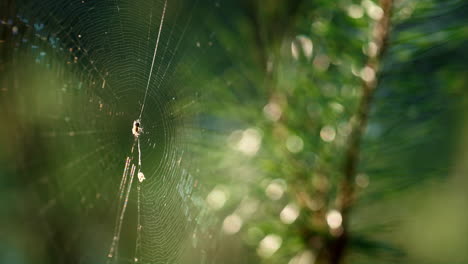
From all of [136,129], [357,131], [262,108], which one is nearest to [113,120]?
[136,129]

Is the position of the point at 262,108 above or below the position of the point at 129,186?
below

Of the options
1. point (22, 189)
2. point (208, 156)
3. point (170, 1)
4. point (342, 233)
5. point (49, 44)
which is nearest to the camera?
point (342, 233)

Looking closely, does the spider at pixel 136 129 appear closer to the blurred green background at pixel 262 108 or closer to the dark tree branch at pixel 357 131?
the blurred green background at pixel 262 108

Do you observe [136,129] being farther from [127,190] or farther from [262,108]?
[262,108]

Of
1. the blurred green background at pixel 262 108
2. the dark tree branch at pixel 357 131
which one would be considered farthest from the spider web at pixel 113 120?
the dark tree branch at pixel 357 131

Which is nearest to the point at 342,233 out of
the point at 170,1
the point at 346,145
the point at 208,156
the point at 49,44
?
the point at 346,145

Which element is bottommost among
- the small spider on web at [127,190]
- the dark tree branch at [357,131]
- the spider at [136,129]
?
the dark tree branch at [357,131]

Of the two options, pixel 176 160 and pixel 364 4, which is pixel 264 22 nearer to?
pixel 364 4

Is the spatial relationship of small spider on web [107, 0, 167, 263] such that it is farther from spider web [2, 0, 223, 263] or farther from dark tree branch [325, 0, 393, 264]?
dark tree branch [325, 0, 393, 264]
